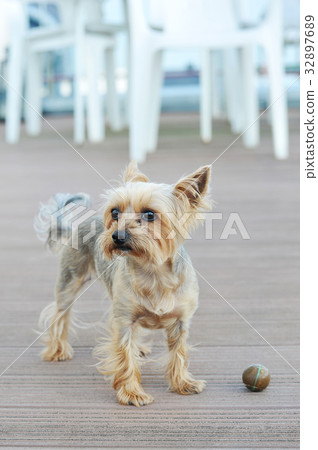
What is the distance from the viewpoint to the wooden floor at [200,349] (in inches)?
56.2

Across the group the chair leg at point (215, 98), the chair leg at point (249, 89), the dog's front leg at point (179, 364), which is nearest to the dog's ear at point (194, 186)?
the dog's front leg at point (179, 364)

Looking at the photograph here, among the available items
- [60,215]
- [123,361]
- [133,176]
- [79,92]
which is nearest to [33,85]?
[79,92]

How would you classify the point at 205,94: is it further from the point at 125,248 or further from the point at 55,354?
the point at 125,248

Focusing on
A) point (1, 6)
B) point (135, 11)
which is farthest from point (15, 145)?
point (135, 11)

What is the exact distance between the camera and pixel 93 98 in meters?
6.04

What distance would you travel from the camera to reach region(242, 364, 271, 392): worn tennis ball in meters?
1.61

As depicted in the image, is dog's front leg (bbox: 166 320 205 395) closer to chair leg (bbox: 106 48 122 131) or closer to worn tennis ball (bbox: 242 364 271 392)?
worn tennis ball (bbox: 242 364 271 392)

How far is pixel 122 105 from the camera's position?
959cm

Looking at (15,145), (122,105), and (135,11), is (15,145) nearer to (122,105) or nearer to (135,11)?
(135,11)

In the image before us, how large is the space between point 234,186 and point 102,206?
8.26 feet

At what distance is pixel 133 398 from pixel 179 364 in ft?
0.55

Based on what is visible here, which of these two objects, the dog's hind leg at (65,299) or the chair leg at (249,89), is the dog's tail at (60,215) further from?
the chair leg at (249,89)

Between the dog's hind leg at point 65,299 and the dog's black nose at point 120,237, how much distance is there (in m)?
0.45

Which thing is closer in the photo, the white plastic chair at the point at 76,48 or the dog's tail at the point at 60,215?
the dog's tail at the point at 60,215
